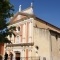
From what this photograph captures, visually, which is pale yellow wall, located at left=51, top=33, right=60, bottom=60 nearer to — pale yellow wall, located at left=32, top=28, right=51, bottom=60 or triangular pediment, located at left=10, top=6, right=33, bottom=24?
pale yellow wall, located at left=32, top=28, right=51, bottom=60

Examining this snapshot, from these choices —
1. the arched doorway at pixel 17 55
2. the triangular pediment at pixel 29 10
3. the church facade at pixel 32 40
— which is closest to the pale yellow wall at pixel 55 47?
the church facade at pixel 32 40

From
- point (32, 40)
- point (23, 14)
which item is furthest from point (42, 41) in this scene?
point (23, 14)

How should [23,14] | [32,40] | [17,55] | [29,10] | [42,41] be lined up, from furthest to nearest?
[23,14]
[29,10]
[17,55]
[42,41]
[32,40]

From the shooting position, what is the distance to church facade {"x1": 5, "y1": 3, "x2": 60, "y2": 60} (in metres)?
29.5

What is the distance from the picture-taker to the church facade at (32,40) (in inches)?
1161

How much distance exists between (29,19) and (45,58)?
24.2 feet

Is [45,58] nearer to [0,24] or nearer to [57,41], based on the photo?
[57,41]

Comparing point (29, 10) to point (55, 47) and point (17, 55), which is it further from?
point (17, 55)

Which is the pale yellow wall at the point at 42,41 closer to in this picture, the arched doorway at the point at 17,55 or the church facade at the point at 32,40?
the church facade at the point at 32,40

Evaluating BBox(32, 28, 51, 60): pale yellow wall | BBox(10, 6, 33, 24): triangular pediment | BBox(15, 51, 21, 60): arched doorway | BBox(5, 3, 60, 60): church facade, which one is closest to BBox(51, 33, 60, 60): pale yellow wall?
BBox(5, 3, 60, 60): church facade

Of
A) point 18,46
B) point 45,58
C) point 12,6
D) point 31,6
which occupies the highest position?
point 31,6

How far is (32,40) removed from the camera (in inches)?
1164

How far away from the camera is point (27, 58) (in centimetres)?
2952

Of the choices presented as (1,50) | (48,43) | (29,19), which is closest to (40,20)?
(29,19)
